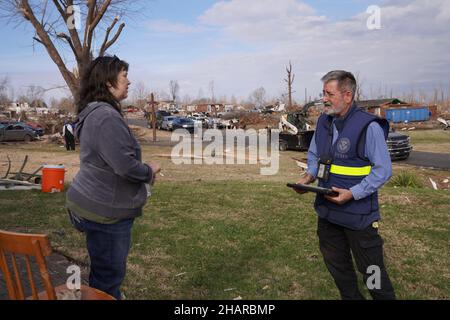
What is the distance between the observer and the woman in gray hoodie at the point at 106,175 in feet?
8.57

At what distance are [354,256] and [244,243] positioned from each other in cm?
260

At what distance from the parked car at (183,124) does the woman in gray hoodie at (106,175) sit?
129 feet

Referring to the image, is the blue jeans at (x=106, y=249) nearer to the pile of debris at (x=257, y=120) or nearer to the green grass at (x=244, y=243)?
the green grass at (x=244, y=243)

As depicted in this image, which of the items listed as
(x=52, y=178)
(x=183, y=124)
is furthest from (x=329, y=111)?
(x=183, y=124)

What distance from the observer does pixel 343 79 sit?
3064mm

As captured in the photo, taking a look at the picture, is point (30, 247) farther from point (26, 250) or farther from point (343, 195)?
point (343, 195)

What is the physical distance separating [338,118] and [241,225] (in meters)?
3.60

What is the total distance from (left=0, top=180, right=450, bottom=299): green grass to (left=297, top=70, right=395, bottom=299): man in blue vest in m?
1.06

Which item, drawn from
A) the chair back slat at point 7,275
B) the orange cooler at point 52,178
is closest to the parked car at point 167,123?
the orange cooler at point 52,178

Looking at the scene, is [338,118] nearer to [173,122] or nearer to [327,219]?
[327,219]
